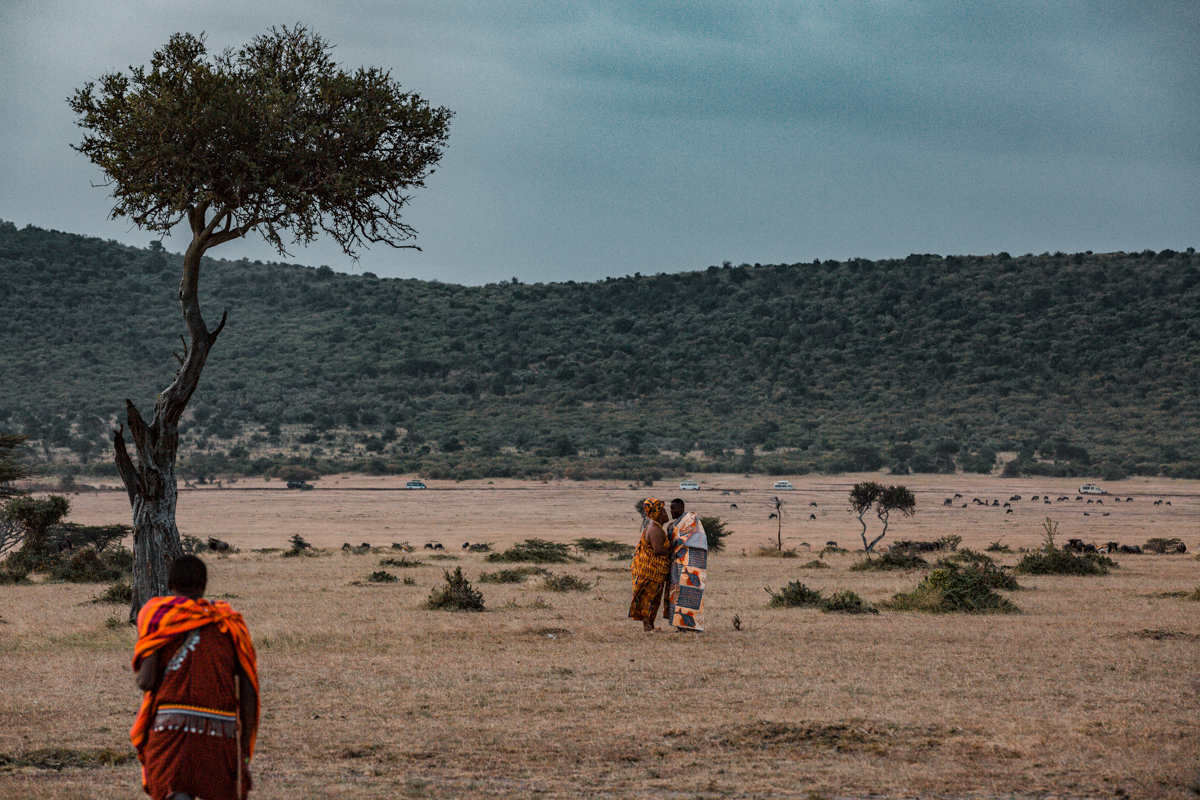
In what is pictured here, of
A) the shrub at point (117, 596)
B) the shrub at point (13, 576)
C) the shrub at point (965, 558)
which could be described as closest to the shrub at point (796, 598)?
the shrub at point (965, 558)

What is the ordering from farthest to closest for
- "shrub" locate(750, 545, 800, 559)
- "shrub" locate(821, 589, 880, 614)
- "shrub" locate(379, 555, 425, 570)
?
"shrub" locate(750, 545, 800, 559)
"shrub" locate(379, 555, 425, 570)
"shrub" locate(821, 589, 880, 614)

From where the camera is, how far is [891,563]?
83.0ft

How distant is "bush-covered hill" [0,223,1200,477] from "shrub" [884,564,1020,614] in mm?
50641

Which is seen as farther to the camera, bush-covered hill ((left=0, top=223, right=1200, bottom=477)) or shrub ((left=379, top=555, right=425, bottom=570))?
bush-covered hill ((left=0, top=223, right=1200, bottom=477))

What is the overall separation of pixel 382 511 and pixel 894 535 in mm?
21482

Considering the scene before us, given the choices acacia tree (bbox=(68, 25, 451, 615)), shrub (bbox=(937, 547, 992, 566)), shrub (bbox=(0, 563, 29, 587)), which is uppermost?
acacia tree (bbox=(68, 25, 451, 615))

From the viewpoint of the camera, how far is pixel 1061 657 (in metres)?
12.4

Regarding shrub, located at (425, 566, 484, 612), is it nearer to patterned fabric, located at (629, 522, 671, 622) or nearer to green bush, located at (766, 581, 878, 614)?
patterned fabric, located at (629, 522, 671, 622)

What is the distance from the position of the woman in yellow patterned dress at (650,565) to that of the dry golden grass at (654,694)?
382 mm

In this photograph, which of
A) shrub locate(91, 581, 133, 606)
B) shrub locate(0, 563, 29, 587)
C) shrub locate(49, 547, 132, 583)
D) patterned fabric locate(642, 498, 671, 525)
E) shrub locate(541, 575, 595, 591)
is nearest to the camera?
patterned fabric locate(642, 498, 671, 525)

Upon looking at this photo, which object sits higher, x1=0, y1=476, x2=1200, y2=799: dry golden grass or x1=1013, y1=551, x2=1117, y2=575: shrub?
x1=0, y1=476, x2=1200, y2=799: dry golden grass

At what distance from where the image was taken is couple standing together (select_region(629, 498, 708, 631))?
14.0 m

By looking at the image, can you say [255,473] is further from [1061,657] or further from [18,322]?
[1061,657]

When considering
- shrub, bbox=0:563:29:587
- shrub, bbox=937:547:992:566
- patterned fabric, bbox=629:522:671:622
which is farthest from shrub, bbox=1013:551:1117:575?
shrub, bbox=0:563:29:587
